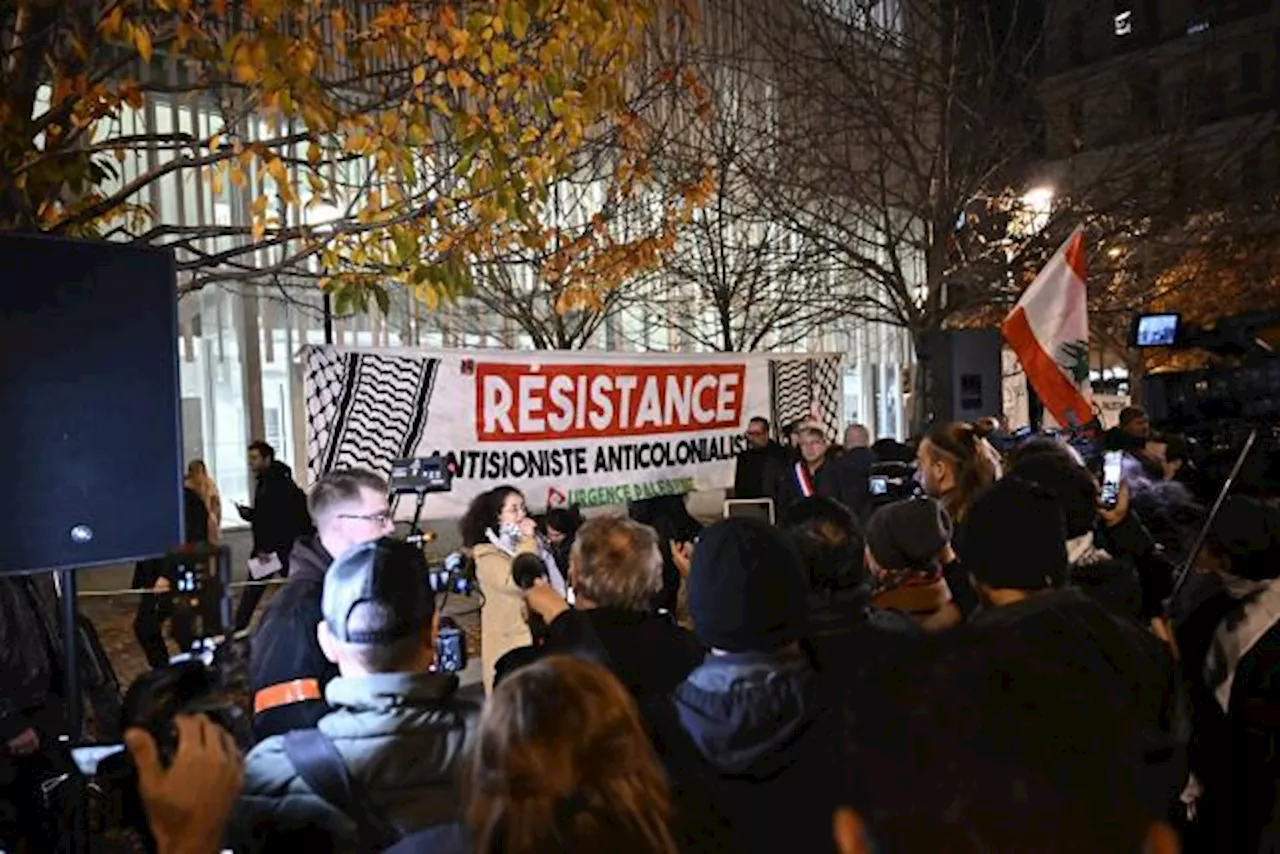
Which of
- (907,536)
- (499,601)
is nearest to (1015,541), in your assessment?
(907,536)

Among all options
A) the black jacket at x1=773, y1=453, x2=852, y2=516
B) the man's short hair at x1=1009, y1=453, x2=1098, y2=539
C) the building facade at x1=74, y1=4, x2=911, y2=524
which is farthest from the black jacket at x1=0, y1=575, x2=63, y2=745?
the building facade at x1=74, y1=4, x2=911, y2=524

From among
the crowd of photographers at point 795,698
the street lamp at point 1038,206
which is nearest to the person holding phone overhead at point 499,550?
the crowd of photographers at point 795,698

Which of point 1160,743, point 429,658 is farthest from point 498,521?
point 1160,743

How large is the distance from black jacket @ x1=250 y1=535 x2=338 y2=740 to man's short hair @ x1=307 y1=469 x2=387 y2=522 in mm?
465

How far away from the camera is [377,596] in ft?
8.17

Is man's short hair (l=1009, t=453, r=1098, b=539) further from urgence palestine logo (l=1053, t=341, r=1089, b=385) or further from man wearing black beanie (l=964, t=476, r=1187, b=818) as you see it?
urgence palestine logo (l=1053, t=341, r=1089, b=385)

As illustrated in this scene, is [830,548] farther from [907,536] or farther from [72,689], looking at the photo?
Answer: [72,689]

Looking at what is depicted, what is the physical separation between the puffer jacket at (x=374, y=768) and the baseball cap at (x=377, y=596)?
0.10 metres

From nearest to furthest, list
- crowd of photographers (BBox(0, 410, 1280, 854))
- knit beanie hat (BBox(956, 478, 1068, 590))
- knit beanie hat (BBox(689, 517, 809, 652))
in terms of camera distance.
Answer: crowd of photographers (BBox(0, 410, 1280, 854)) → knit beanie hat (BBox(689, 517, 809, 652)) → knit beanie hat (BBox(956, 478, 1068, 590))

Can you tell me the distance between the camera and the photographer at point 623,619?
124 inches

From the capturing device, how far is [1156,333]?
6.26m

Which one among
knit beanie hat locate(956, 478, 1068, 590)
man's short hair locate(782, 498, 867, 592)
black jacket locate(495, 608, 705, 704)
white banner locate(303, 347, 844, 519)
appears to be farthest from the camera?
white banner locate(303, 347, 844, 519)

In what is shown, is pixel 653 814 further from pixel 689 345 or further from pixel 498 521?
pixel 689 345

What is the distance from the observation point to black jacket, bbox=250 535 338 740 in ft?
10.9
